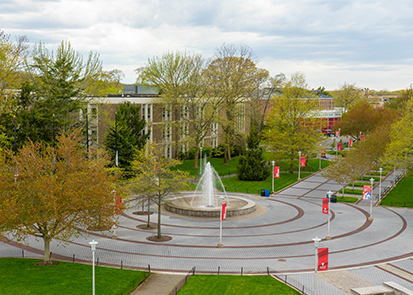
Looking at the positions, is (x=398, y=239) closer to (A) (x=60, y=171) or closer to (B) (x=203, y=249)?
(B) (x=203, y=249)

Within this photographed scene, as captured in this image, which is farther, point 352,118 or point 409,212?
point 352,118

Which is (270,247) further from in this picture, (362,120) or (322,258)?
(362,120)

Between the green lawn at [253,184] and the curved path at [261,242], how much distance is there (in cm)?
1035

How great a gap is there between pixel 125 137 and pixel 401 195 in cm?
3398

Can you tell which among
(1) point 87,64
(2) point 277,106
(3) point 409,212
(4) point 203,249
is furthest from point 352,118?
(4) point 203,249

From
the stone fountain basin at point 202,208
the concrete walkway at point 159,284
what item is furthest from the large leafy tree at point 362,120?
the concrete walkway at point 159,284

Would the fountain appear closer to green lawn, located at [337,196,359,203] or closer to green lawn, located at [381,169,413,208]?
green lawn, located at [337,196,359,203]

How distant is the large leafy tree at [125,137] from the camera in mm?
52188

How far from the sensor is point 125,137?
175 feet

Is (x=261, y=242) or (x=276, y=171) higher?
(x=276, y=171)

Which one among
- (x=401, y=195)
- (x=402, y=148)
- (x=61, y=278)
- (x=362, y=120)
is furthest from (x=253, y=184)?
(x=362, y=120)

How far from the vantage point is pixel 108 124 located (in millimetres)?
56375

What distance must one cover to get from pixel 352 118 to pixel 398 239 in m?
59.8

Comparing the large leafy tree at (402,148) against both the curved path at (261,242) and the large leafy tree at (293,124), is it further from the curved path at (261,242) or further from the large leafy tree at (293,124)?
the large leafy tree at (293,124)
